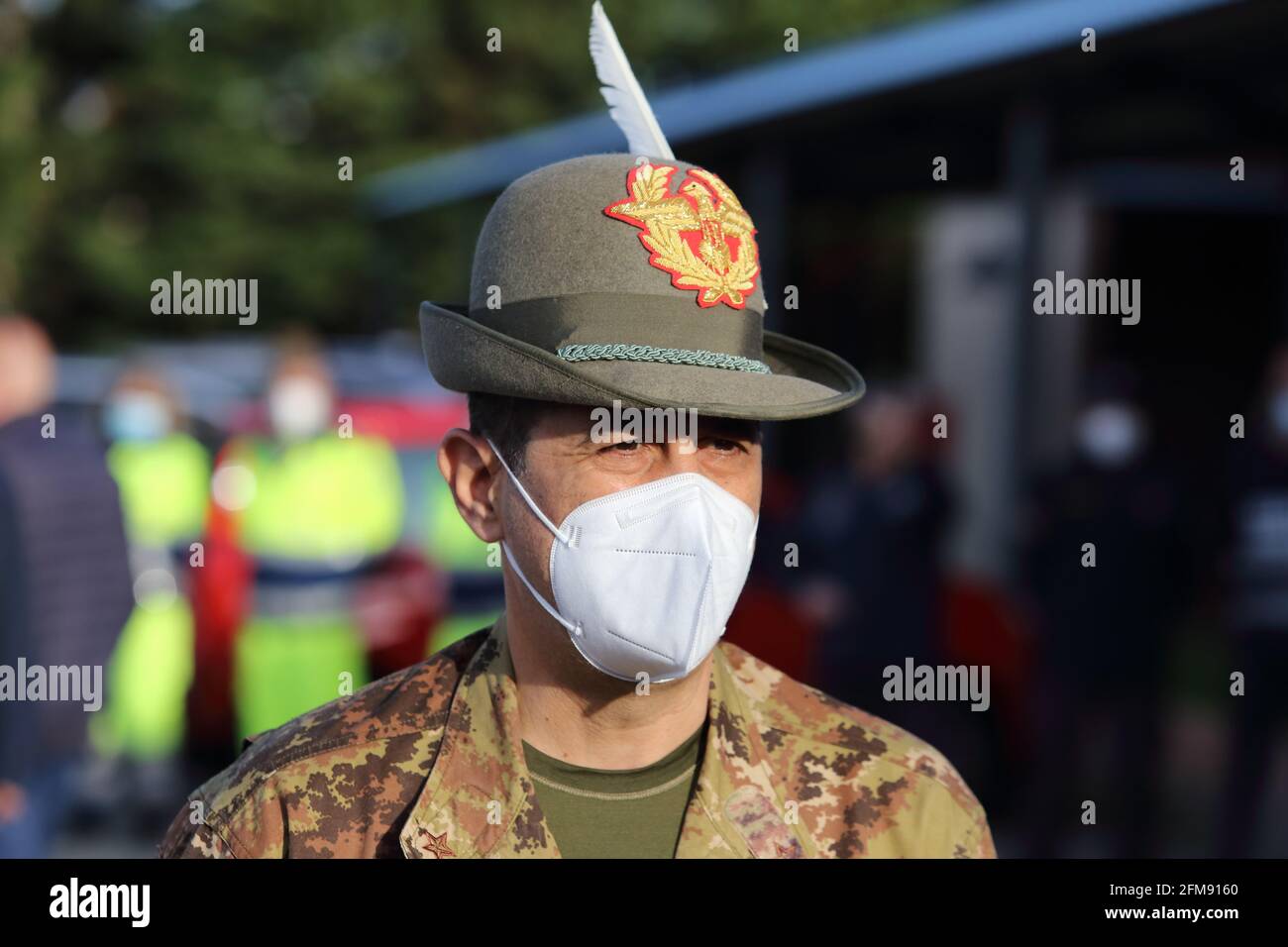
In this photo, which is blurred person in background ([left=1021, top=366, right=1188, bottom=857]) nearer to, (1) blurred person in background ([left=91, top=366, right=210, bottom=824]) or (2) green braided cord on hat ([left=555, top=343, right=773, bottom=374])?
(1) blurred person in background ([left=91, top=366, right=210, bottom=824])

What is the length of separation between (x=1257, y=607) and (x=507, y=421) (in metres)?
4.99

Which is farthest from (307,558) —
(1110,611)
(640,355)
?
(640,355)

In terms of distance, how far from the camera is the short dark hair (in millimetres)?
2477

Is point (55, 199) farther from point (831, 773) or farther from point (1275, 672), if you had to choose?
point (831, 773)

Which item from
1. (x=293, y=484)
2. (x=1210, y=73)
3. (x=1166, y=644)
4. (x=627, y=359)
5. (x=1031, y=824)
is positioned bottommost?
(x=1031, y=824)

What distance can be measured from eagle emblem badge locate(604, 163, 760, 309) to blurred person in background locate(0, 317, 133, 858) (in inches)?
150

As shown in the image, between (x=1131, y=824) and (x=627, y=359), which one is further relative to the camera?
(x=1131, y=824)

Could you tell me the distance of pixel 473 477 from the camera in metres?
2.60

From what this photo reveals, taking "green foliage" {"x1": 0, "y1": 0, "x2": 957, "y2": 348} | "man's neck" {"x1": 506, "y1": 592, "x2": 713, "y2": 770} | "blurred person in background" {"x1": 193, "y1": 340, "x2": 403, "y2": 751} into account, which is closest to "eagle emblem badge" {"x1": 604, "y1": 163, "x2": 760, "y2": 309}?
"man's neck" {"x1": 506, "y1": 592, "x2": 713, "y2": 770}

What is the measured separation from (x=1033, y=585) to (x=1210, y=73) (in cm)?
257

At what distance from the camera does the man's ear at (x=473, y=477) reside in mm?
2578

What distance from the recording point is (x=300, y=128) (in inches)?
1164

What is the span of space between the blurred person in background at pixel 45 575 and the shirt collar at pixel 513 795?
11.5ft

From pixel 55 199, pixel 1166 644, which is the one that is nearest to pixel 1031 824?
pixel 1166 644
